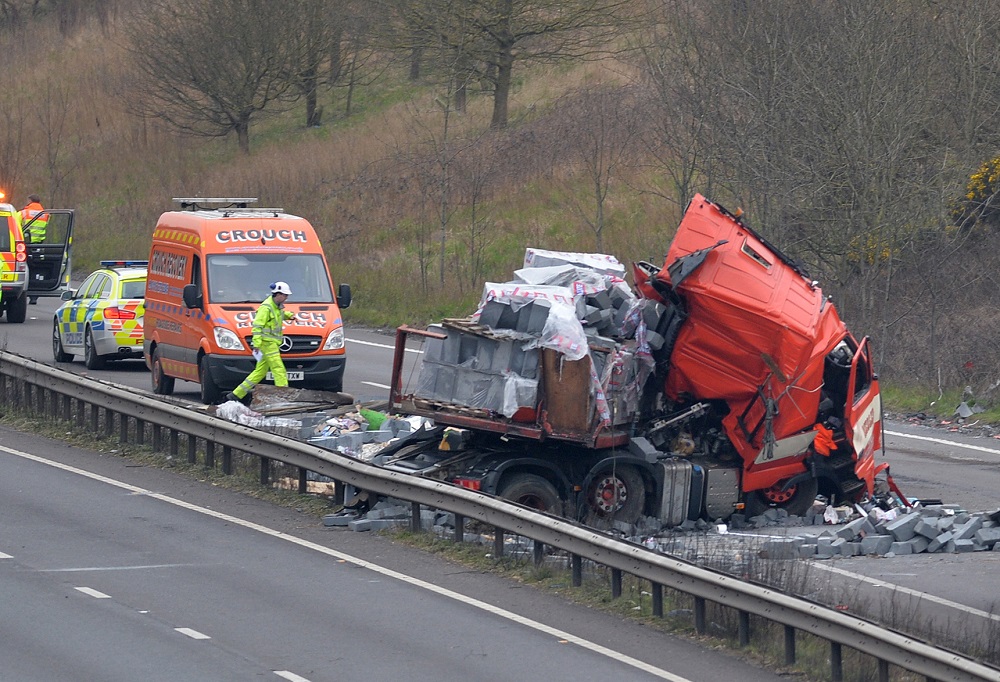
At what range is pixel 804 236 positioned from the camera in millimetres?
24828

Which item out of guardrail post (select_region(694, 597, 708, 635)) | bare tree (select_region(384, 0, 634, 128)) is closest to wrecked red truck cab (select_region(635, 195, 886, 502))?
guardrail post (select_region(694, 597, 708, 635))

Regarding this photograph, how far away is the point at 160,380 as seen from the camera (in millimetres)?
19047

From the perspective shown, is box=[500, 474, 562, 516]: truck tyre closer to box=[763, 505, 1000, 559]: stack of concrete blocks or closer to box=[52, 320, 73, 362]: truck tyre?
box=[763, 505, 1000, 559]: stack of concrete blocks

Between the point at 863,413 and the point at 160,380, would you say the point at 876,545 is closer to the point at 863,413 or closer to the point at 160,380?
the point at 863,413

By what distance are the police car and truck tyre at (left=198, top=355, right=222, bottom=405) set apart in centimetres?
354

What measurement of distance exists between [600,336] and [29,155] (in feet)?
144

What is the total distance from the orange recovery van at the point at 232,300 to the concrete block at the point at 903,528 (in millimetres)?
8415

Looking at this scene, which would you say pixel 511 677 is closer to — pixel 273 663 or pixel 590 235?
pixel 273 663

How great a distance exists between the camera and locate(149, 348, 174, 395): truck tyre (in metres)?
18.9

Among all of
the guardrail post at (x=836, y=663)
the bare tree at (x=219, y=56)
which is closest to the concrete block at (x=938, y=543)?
the guardrail post at (x=836, y=663)

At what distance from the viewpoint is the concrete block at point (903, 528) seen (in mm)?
12000

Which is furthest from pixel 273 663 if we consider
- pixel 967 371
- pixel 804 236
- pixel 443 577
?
pixel 804 236

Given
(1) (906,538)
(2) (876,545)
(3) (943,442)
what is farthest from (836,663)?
(3) (943,442)

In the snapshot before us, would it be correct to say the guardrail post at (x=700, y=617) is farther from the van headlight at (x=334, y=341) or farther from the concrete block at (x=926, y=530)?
the van headlight at (x=334, y=341)
